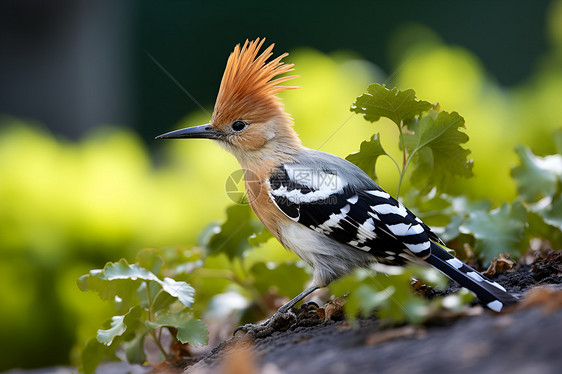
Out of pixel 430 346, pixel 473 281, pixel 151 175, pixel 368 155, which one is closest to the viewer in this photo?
pixel 430 346

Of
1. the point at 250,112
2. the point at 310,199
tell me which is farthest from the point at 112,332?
the point at 250,112

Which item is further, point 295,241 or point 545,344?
point 295,241

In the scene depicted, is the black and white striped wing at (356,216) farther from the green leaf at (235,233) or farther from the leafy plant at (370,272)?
the green leaf at (235,233)

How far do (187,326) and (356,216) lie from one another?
0.89 m

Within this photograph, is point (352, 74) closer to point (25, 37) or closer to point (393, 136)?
point (393, 136)

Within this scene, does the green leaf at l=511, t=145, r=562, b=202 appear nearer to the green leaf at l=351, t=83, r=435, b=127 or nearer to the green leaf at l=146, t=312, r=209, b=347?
the green leaf at l=351, t=83, r=435, b=127

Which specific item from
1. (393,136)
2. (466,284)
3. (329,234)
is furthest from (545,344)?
(393,136)

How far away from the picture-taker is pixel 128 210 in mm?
4320

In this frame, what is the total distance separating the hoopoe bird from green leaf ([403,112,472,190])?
0.33 metres

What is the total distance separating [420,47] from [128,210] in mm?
2976

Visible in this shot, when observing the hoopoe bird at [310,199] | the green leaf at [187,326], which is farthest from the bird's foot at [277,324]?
the green leaf at [187,326]

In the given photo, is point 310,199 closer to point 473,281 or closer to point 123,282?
point 473,281

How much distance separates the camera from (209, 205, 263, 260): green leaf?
323 centimetres

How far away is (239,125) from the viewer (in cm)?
321
